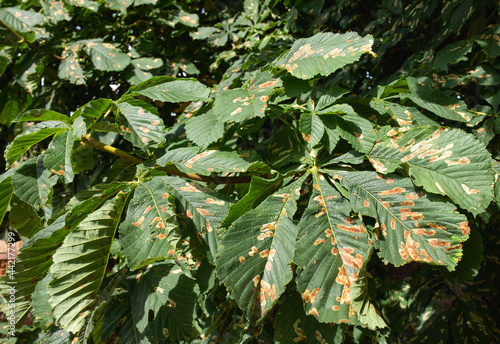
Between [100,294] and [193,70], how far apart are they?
148 centimetres

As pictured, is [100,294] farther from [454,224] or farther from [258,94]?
[454,224]

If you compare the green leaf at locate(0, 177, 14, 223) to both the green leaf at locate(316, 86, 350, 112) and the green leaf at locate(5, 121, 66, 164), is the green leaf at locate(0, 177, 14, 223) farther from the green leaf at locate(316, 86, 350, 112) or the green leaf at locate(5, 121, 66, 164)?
the green leaf at locate(316, 86, 350, 112)

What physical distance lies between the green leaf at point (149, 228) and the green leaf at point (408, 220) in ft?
1.35

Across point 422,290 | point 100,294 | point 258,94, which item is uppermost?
point 258,94

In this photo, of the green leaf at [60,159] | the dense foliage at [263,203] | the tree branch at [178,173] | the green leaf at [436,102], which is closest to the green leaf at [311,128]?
the dense foliage at [263,203]

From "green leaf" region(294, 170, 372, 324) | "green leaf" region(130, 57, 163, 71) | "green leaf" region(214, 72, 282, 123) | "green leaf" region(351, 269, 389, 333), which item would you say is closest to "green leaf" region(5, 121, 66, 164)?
"green leaf" region(214, 72, 282, 123)

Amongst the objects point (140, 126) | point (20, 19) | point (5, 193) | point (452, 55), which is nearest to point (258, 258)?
point (140, 126)

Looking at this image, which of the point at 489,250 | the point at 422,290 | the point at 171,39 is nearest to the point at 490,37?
the point at 489,250

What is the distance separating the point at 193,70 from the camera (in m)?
2.02

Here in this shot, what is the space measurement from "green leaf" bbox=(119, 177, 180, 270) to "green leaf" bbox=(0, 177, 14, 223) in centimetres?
43

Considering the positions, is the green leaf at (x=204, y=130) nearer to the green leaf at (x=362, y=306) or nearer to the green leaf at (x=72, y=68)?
the green leaf at (x=362, y=306)

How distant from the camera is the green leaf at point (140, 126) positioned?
0.91 meters

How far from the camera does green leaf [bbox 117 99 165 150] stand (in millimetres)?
909

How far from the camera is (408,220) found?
28.2 inches
